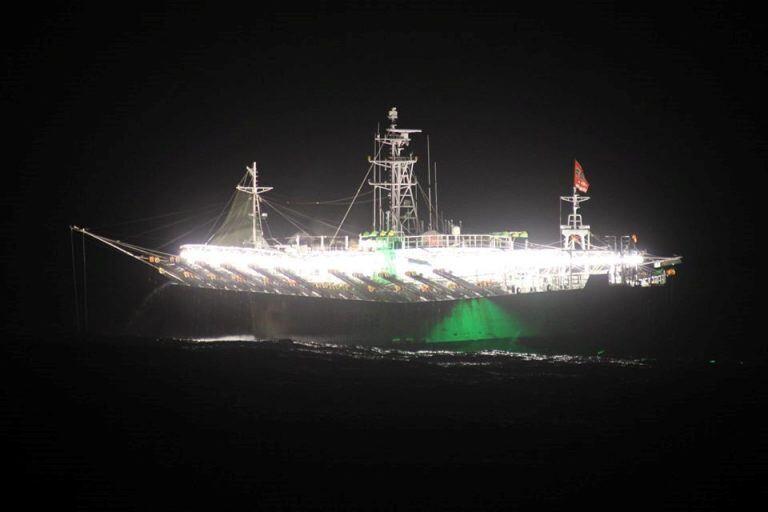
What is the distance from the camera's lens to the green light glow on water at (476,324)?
1672 inches

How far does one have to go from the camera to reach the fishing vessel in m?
42.4

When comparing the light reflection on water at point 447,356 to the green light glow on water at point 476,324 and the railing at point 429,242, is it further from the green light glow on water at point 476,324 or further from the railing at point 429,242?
the railing at point 429,242

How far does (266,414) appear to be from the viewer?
24.3m

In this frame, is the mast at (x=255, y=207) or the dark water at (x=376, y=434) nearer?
the dark water at (x=376, y=434)

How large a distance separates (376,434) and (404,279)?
72.0ft

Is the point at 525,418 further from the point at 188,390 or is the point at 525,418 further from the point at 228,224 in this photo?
the point at 228,224

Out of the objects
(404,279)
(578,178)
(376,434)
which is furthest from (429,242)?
(376,434)

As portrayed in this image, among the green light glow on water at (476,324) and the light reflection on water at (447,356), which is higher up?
the green light glow on water at (476,324)

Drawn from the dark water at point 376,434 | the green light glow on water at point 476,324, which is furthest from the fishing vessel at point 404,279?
the dark water at point 376,434

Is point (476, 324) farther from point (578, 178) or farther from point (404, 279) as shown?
point (578, 178)

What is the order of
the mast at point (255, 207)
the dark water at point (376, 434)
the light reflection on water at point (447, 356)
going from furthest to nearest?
the mast at point (255, 207) → the light reflection on water at point (447, 356) → the dark water at point (376, 434)

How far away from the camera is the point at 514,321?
42.4 metres

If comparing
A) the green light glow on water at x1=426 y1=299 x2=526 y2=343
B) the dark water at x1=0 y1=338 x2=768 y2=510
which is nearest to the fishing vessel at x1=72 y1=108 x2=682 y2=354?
the green light glow on water at x1=426 y1=299 x2=526 y2=343

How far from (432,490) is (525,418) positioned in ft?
26.1
